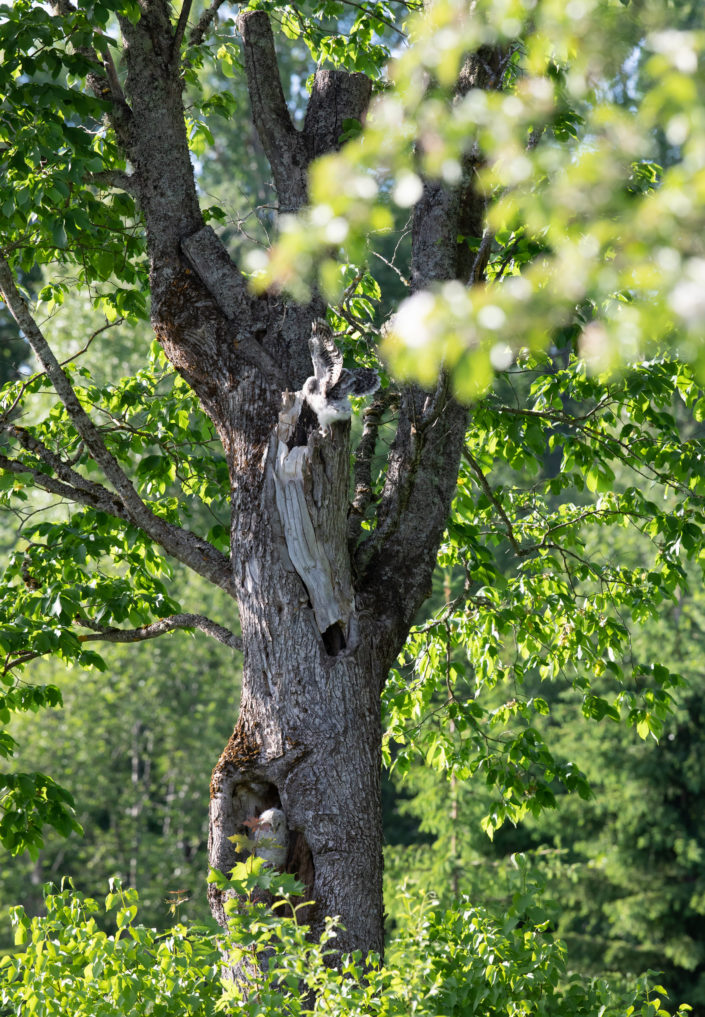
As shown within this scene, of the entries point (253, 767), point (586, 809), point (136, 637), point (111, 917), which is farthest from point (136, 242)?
point (111, 917)

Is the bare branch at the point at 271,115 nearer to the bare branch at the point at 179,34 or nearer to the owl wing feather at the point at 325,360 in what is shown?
the bare branch at the point at 179,34

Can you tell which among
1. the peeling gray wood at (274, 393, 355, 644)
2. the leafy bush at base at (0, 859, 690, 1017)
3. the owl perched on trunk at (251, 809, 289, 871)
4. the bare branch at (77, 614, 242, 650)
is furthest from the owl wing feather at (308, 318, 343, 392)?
the leafy bush at base at (0, 859, 690, 1017)

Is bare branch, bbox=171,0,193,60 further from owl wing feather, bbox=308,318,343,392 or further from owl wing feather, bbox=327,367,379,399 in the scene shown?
owl wing feather, bbox=327,367,379,399

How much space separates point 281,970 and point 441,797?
10108 millimetres

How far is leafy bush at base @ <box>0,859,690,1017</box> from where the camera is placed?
2.26m

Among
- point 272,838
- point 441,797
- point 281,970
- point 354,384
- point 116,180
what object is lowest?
point 281,970

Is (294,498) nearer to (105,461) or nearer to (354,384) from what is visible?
(354,384)

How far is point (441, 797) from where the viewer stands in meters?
11.9

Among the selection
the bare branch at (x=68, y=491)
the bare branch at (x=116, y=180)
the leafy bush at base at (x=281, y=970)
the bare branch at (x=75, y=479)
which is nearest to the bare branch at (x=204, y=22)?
the bare branch at (x=116, y=180)

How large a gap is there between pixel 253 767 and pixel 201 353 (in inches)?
58.1

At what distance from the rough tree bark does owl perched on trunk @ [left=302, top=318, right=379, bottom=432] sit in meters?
0.06

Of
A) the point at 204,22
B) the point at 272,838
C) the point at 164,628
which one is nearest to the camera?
the point at 272,838

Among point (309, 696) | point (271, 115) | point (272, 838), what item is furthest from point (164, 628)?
point (271, 115)

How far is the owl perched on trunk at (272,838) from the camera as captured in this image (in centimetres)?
293
